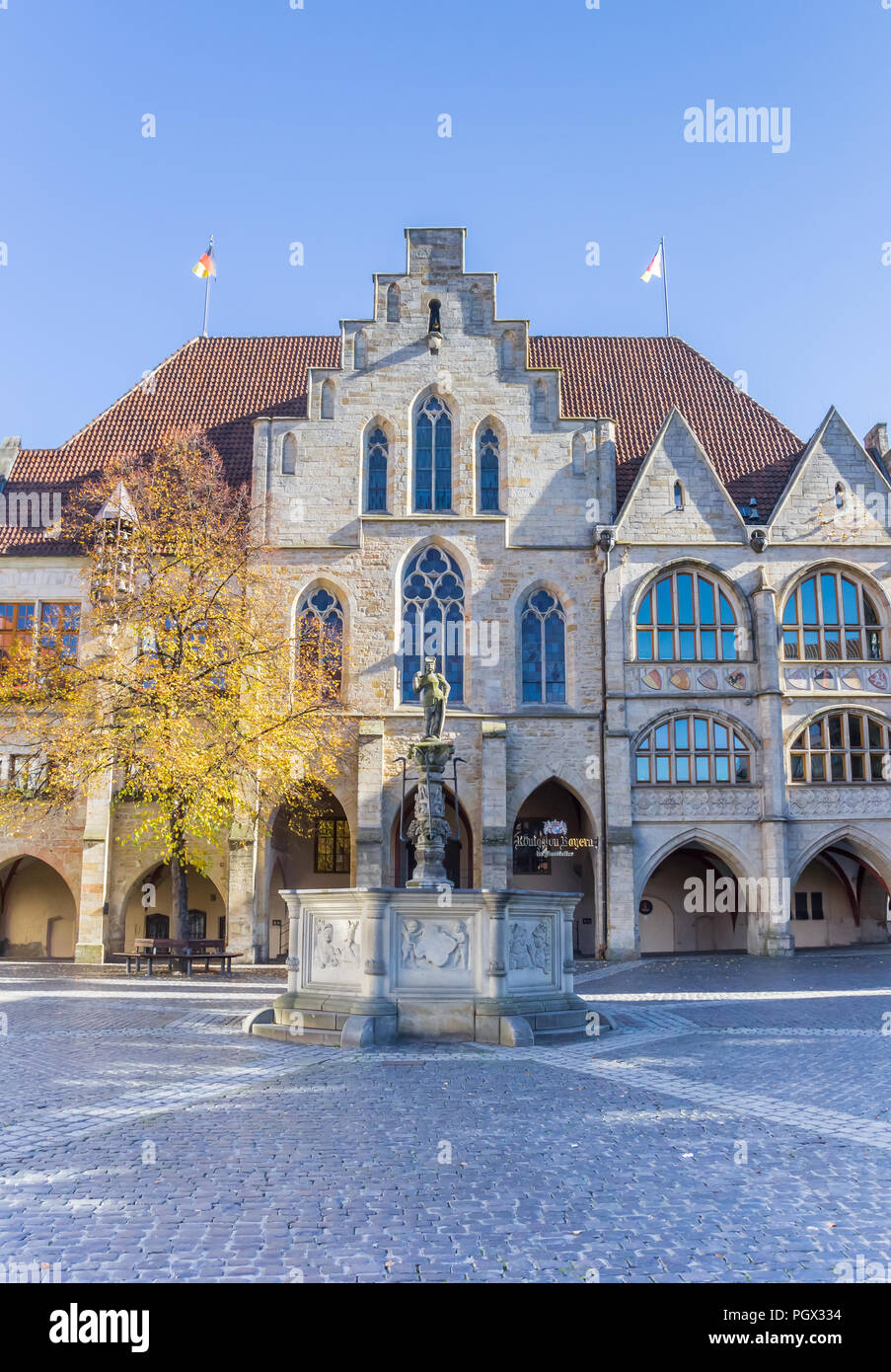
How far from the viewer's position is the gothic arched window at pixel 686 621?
103 feet

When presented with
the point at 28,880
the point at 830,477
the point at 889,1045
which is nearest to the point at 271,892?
the point at 28,880

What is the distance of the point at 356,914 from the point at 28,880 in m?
23.0

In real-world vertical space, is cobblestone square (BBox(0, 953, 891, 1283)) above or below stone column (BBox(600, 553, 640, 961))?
below

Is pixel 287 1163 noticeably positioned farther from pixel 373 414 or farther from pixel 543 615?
pixel 373 414

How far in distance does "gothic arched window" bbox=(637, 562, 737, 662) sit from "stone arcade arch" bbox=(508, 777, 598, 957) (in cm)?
531

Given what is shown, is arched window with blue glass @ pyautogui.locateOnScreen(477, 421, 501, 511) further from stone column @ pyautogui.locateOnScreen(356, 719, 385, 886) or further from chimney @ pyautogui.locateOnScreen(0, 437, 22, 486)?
chimney @ pyautogui.locateOnScreen(0, 437, 22, 486)

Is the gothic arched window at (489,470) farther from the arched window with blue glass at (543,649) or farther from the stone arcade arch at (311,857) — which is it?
the stone arcade arch at (311,857)

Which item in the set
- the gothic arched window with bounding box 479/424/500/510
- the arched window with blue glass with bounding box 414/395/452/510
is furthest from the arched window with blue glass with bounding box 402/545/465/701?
the gothic arched window with bounding box 479/424/500/510

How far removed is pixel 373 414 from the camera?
107 feet

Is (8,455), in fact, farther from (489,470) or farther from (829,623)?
(829,623)

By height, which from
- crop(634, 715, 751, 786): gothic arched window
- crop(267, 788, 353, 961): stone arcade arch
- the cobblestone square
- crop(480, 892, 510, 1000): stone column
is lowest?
the cobblestone square

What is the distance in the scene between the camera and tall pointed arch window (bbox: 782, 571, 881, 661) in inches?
1244

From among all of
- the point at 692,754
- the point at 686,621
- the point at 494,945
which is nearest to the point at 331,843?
the point at 692,754

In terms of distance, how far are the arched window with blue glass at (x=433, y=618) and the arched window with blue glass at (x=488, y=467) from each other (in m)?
2.03
